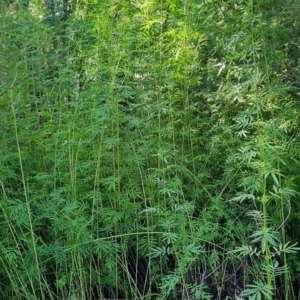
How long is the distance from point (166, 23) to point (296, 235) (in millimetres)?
1469

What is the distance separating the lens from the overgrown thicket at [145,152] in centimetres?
233

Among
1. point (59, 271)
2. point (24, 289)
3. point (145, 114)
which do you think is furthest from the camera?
point (145, 114)

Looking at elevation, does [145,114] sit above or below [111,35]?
below

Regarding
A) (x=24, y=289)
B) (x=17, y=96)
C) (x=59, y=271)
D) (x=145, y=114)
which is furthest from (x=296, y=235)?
(x=17, y=96)

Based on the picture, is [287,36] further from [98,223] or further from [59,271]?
[59,271]

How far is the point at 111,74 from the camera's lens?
259 centimetres

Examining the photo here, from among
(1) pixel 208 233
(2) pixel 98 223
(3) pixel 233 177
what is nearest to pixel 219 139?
(3) pixel 233 177

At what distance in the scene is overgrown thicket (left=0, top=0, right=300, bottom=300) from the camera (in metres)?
2.33

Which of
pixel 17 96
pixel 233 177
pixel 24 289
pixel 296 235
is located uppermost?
pixel 17 96

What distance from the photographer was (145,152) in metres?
2.65

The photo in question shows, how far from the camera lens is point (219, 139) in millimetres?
2758

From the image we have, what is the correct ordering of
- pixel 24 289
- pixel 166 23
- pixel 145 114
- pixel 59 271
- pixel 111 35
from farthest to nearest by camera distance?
pixel 166 23, pixel 145 114, pixel 111 35, pixel 59 271, pixel 24 289

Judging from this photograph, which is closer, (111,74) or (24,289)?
(24,289)

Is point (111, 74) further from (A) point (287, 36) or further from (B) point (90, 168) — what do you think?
(A) point (287, 36)
